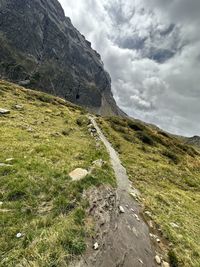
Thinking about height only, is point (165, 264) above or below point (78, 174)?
below

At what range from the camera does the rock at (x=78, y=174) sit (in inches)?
570

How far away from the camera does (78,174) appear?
599 inches

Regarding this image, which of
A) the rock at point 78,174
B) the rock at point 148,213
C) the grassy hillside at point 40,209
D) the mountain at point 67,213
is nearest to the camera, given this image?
the grassy hillside at point 40,209

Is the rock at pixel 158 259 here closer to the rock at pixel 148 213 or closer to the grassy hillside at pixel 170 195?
the grassy hillside at pixel 170 195

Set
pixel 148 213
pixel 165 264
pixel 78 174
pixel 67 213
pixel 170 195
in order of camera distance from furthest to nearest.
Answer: pixel 170 195 < pixel 148 213 < pixel 78 174 < pixel 165 264 < pixel 67 213

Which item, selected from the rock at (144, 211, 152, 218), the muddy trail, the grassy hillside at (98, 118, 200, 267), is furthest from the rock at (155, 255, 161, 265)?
the rock at (144, 211, 152, 218)

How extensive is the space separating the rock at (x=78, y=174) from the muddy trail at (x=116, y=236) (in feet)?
4.80

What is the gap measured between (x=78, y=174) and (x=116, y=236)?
5082mm

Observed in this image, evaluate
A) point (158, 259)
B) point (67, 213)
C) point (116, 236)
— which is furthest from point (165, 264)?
point (67, 213)

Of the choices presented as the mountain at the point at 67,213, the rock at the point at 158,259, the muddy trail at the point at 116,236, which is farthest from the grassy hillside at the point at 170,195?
the muddy trail at the point at 116,236

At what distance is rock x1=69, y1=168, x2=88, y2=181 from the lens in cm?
1448

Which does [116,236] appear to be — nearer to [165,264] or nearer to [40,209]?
[165,264]

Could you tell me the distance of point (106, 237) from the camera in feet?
34.4

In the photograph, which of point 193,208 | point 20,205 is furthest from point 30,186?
point 193,208
